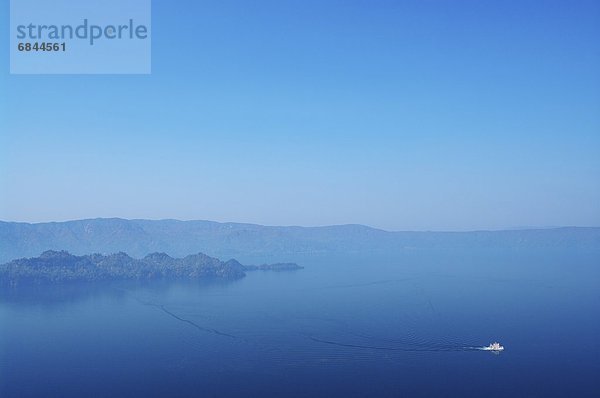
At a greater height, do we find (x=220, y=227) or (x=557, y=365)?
(x=220, y=227)

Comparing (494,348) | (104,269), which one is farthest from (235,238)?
(494,348)

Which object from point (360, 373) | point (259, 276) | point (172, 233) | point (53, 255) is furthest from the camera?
point (172, 233)

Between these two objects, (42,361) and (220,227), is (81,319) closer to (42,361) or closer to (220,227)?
(42,361)

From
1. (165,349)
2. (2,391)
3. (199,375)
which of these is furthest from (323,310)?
(2,391)

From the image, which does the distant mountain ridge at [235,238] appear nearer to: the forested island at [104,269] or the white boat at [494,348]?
the forested island at [104,269]

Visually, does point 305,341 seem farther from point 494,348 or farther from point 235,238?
point 235,238

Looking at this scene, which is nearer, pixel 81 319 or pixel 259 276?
pixel 81 319
